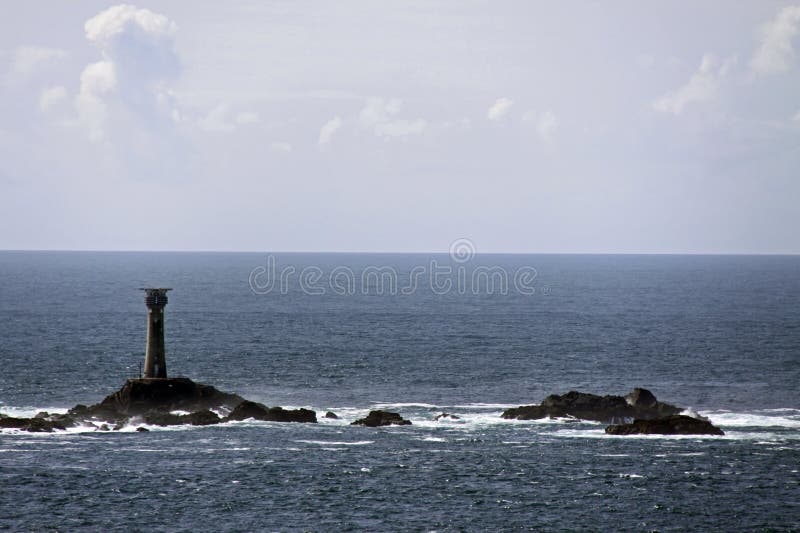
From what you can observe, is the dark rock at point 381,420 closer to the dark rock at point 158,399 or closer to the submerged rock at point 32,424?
the dark rock at point 158,399

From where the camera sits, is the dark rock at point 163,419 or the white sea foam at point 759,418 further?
the white sea foam at point 759,418

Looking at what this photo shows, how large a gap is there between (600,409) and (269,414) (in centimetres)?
2664

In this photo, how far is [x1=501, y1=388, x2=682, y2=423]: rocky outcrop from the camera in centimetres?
8388

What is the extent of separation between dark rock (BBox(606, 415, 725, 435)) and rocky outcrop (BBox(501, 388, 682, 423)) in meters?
4.57

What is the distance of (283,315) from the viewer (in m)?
196

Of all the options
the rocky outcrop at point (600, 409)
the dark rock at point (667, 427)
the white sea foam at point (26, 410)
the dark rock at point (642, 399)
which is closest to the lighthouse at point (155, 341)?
the white sea foam at point (26, 410)

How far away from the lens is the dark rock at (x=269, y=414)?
8294 cm

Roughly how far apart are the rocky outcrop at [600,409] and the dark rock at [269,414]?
634 inches

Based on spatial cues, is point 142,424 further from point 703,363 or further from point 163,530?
point 703,363

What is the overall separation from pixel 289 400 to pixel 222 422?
1214 centimetres

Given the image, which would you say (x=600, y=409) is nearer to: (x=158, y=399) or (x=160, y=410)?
(x=160, y=410)

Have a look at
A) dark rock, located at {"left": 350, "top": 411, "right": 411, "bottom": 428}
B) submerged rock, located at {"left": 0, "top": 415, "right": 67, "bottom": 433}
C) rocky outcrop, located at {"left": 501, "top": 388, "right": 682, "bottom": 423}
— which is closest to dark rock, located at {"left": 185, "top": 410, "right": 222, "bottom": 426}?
submerged rock, located at {"left": 0, "top": 415, "right": 67, "bottom": 433}

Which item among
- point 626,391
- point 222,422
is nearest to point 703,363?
point 626,391

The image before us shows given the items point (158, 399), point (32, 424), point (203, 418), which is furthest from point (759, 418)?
point (32, 424)
